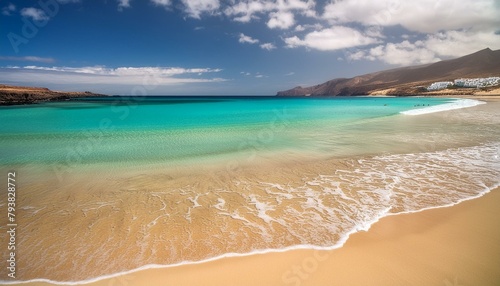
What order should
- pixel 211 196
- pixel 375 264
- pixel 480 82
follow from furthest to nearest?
pixel 480 82 → pixel 211 196 → pixel 375 264

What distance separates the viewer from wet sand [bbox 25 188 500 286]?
147 inches

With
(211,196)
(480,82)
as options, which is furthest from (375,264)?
(480,82)

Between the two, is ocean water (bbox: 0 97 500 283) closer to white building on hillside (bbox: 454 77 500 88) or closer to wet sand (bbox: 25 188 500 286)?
wet sand (bbox: 25 188 500 286)

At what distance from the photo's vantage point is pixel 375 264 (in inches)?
159

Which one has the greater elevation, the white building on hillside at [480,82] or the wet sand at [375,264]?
the white building on hillside at [480,82]

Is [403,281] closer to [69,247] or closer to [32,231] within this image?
[69,247]

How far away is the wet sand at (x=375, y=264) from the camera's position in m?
3.75

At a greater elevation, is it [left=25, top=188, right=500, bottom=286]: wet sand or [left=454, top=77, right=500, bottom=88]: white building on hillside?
[left=454, top=77, right=500, bottom=88]: white building on hillside

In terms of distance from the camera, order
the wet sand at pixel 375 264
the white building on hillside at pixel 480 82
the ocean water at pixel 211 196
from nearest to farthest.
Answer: the wet sand at pixel 375 264, the ocean water at pixel 211 196, the white building on hillside at pixel 480 82

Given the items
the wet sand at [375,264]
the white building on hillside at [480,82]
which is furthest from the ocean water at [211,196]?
the white building on hillside at [480,82]

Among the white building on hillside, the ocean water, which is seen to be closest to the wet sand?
the ocean water

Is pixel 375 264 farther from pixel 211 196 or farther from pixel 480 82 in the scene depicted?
pixel 480 82

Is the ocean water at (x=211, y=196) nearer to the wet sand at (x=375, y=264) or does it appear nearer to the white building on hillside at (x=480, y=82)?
the wet sand at (x=375, y=264)

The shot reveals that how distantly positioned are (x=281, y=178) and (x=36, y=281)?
633 cm
